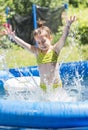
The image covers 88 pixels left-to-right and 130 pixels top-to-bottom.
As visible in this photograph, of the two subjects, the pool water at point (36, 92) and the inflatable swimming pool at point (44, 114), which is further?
the pool water at point (36, 92)

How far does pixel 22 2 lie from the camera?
13.7m

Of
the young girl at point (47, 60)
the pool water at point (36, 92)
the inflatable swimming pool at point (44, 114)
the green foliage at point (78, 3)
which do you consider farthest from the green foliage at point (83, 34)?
the inflatable swimming pool at point (44, 114)

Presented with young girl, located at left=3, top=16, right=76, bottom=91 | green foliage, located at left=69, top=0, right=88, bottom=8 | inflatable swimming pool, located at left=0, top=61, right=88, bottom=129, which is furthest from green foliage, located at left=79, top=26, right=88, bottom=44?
inflatable swimming pool, located at left=0, top=61, right=88, bottom=129

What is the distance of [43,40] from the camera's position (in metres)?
4.53

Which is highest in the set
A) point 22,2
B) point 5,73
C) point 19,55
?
point 22,2

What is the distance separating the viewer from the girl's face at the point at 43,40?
178 inches

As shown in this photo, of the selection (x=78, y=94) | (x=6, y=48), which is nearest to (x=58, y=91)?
(x=78, y=94)

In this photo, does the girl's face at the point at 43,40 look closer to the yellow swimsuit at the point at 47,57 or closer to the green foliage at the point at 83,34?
the yellow swimsuit at the point at 47,57

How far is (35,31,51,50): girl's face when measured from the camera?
452 cm

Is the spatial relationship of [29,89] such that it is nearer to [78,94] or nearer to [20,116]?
[78,94]

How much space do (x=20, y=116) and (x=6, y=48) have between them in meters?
7.43

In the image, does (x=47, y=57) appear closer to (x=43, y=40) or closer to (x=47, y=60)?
(x=47, y=60)

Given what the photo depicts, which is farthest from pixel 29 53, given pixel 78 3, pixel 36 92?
pixel 78 3

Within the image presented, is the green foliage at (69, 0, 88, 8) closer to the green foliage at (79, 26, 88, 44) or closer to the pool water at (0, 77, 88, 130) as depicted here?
the green foliage at (79, 26, 88, 44)
